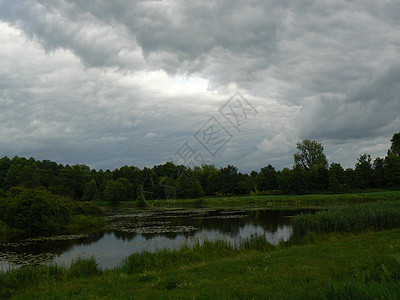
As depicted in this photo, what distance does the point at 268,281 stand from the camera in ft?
25.1

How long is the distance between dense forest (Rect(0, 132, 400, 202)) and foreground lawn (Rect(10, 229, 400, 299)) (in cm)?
6921

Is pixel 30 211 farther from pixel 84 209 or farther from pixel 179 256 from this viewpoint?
pixel 179 256

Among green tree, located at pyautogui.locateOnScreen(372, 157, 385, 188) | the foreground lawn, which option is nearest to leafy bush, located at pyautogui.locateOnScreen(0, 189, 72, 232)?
the foreground lawn

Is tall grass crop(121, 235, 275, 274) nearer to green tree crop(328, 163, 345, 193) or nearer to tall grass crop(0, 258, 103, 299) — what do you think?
tall grass crop(0, 258, 103, 299)

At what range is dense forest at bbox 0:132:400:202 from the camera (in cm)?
7388

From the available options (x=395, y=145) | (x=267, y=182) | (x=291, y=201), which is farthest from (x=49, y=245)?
(x=395, y=145)

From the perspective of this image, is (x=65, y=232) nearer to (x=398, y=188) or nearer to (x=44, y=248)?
(x=44, y=248)

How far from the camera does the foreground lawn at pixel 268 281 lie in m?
5.25

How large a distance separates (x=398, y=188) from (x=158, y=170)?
82.9 meters

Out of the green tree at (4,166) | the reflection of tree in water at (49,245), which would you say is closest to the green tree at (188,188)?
the reflection of tree in water at (49,245)

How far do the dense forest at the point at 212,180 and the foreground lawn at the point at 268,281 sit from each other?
2725 inches

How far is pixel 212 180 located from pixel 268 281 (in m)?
90.0

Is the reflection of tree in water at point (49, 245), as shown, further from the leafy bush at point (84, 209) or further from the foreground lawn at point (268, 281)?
the leafy bush at point (84, 209)

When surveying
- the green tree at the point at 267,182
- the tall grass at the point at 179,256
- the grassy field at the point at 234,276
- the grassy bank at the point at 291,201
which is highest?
the green tree at the point at 267,182
